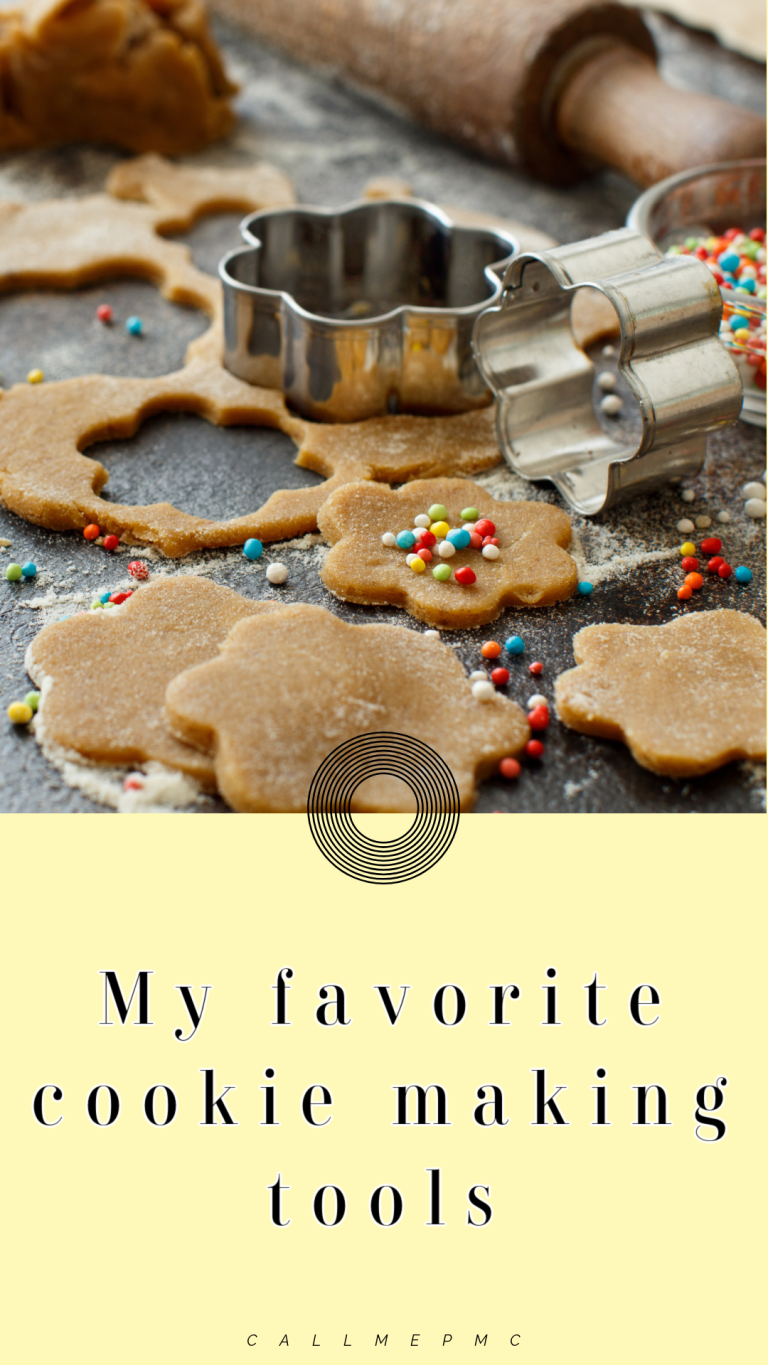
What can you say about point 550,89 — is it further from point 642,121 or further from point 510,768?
point 510,768

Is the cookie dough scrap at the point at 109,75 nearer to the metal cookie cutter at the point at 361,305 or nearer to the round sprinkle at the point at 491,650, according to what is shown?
the metal cookie cutter at the point at 361,305

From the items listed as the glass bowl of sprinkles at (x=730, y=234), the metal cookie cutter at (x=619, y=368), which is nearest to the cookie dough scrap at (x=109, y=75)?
the glass bowl of sprinkles at (x=730, y=234)

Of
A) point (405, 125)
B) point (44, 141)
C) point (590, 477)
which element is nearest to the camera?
point (590, 477)

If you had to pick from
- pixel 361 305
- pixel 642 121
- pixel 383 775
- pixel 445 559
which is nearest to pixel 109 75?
pixel 361 305

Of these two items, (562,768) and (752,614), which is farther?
(752,614)

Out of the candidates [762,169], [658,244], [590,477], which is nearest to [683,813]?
[590,477]

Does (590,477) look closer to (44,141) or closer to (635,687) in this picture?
(635,687)
